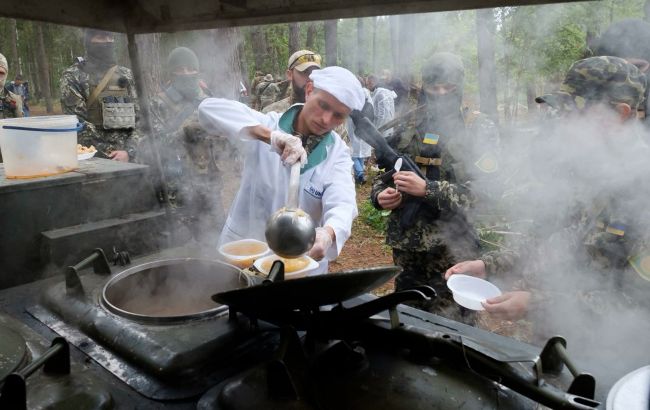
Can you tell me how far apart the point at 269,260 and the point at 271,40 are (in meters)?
11.9

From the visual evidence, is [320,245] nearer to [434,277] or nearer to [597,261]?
[597,261]

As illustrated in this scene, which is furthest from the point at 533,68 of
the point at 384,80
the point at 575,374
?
the point at 384,80

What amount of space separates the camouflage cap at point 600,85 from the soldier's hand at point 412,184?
1.20 meters

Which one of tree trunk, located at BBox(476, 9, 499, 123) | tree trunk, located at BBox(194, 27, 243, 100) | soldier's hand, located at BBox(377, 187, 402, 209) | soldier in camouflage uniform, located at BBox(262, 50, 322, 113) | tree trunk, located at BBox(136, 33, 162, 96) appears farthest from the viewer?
tree trunk, located at BBox(136, 33, 162, 96)

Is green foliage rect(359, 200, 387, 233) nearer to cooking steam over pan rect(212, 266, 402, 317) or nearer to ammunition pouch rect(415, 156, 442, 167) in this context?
ammunition pouch rect(415, 156, 442, 167)

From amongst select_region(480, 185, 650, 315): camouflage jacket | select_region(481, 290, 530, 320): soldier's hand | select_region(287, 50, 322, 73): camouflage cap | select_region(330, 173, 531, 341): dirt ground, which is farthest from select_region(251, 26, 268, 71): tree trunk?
select_region(481, 290, 530, 320): soldier's hand

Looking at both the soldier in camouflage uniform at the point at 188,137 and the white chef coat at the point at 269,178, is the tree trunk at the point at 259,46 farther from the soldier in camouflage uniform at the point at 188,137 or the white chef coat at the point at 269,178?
the white chef coat at the point at 269,178

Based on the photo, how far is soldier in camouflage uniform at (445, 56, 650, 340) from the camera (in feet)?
6.64

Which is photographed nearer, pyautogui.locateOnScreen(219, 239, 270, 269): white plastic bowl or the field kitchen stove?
the field kitchen stove

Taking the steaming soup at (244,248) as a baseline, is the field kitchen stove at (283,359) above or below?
below

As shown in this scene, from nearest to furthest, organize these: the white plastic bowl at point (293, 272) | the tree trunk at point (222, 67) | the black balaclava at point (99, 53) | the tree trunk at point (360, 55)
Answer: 1. the white plastic bowl at point (293, 272)
2. the black balaclava at point (99, 53)
3. the tree trunk at point (222, 67)
4. the tree trunk at point (360, 55)

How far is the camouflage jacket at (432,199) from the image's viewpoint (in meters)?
3.50

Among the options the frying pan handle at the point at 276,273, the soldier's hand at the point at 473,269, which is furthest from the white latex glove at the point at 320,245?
the soldier's hand at the point at 473,269

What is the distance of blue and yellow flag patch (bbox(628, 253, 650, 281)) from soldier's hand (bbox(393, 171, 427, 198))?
1580 mm
